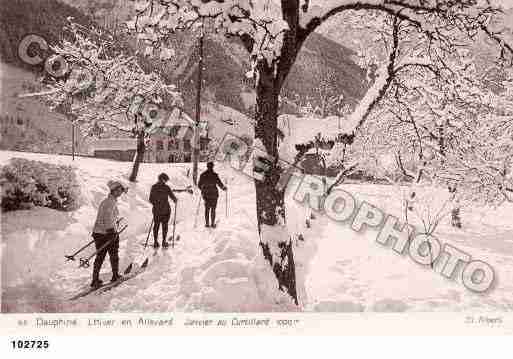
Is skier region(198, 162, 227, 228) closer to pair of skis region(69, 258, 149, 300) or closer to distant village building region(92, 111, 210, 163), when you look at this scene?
distant village building region(92, 111, 210, 163)

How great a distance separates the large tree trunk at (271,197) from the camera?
5160 millimetres

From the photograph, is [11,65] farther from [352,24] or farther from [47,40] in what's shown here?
[352,24]

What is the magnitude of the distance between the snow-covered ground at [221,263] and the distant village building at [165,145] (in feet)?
0.62

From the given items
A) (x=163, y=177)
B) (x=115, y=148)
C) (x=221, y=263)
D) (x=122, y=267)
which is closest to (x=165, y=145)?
(x=115, y=148)

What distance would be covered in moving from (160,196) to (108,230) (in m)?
1.03

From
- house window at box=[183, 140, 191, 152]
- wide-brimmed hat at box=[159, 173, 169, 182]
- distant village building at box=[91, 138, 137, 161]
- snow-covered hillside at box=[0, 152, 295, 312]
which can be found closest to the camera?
snow-covered hillside at box=[0, 152, 295, 312]

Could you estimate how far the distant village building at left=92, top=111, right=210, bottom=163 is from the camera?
6707 mm

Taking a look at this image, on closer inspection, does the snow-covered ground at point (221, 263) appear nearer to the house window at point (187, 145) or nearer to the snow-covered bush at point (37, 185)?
the snow-covered bush at point (37, 185)

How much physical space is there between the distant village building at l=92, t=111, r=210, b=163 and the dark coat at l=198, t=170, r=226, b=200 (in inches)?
15.1

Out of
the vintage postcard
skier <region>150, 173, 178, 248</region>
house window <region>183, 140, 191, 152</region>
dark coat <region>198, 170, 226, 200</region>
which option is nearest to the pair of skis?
the vintage postcard

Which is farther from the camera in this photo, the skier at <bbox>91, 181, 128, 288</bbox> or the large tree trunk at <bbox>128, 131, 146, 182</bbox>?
the large tree trunk at <bbox>128, 131, 146, 182</bbox>

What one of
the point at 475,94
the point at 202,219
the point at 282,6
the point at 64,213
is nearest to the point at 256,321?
the point at 202,219

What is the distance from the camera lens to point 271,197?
5273 millimetres

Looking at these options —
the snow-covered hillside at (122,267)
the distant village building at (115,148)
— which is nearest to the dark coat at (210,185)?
the snow-covered hillside at (122,267)
